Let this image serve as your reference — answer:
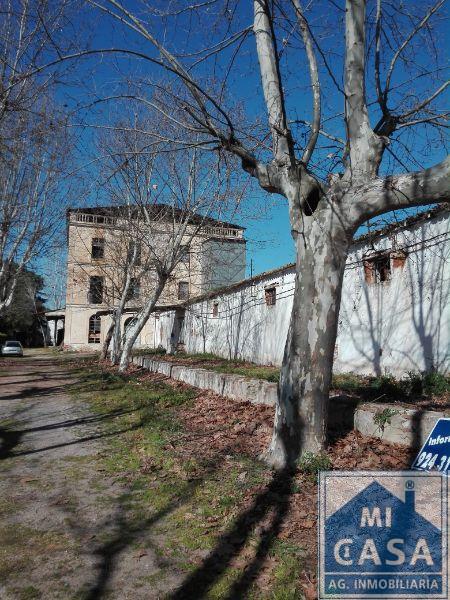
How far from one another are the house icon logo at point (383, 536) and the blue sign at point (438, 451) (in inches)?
7.8

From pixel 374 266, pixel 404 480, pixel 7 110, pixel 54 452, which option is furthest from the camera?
pixel 374 266

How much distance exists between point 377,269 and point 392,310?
1.21 m

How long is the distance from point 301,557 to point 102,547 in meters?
1.43

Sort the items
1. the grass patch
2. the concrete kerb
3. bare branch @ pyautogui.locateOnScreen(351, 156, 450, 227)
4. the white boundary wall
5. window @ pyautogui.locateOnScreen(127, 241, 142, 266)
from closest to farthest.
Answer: the grass patch → bare branch @ pyautogui.locateOnScreen(351, 156, 450, 227) → the concrete kerb → the white boundary wall → window @ pyautogui.locateOnScreen(127, 241, 142, 266)

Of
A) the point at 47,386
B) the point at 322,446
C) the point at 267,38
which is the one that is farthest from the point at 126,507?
the point at 47,386

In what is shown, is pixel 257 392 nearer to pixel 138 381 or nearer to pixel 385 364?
pixel 385 364

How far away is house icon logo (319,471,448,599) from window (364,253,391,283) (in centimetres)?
727

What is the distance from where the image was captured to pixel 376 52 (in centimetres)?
562

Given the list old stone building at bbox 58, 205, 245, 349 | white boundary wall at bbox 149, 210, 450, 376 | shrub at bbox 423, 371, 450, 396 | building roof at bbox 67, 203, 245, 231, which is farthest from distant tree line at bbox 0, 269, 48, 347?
shrub at bbox 423, 371, 450, 396

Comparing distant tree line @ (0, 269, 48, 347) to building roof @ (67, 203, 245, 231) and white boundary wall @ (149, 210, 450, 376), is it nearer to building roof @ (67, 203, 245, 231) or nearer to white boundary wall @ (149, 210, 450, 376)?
building roof @ (67, 203, 245, 231)

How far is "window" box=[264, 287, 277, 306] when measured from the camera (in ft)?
52.0

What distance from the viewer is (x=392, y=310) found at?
407 inches

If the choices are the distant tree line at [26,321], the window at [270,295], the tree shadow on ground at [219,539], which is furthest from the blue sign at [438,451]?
the distant tree line at [26,321]

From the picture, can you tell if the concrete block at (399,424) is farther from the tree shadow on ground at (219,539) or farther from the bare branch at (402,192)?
the bare branch at (402,192)
